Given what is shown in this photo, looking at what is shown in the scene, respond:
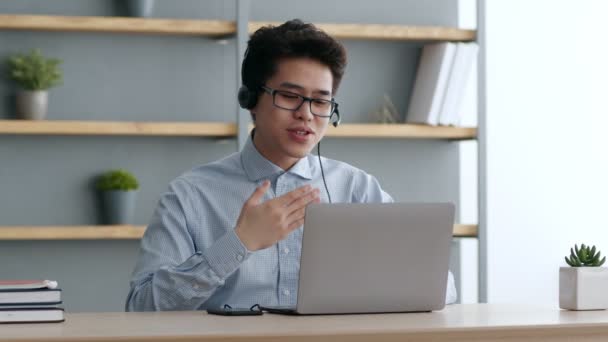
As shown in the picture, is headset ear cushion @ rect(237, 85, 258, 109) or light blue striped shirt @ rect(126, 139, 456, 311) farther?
headset ear cushion @ rect(237, 85, 258, 109)

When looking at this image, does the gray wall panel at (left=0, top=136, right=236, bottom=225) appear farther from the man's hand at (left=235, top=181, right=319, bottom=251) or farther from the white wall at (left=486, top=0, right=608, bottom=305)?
the man's hand at (left=235, top=181, right=319, bottom=251)

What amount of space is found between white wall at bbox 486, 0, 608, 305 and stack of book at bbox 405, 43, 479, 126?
50 centimetres

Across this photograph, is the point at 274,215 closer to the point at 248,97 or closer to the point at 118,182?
the point at 248,97

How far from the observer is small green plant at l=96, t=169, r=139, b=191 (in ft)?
11.7

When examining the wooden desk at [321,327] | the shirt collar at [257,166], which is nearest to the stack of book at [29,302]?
the wooden desk at [321,327]

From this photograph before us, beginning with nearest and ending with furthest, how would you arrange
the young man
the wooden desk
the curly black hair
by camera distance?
the wooden desk, the young man, the curly black hair

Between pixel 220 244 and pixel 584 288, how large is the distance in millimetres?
748

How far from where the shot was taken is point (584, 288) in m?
2.09

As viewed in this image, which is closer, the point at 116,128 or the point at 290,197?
the point at 290,197

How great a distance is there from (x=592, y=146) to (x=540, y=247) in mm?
491

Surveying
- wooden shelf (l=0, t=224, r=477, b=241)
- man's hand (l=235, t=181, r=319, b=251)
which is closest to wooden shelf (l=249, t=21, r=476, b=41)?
wooden shelf (l=0, t=224, r=477, b=241)

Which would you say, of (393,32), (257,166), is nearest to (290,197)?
(257,166)

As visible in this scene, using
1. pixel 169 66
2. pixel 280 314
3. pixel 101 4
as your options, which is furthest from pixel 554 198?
pixel 280 314

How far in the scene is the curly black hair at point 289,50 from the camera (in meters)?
2.44
